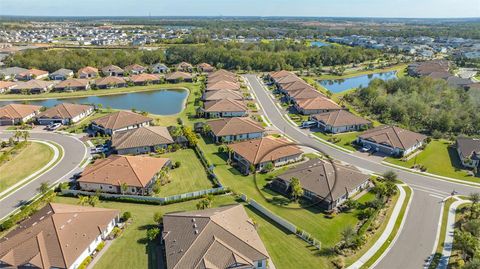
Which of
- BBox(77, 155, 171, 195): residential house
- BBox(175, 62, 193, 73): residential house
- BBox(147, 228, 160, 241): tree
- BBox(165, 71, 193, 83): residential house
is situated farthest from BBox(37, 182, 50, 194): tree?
BBox(175, 62, 193, 73): residential house

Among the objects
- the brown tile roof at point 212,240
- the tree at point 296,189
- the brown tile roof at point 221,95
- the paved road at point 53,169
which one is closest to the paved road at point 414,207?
the tree at point 296,189

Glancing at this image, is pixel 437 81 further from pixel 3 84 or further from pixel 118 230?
pixel 3 84

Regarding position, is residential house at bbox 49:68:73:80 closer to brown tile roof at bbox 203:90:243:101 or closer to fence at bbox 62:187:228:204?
brown tile roof at bbox 203:90:243:101

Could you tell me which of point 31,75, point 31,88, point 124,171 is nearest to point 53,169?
point 124,171

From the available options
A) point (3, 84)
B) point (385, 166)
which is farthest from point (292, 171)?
point (3, 84)

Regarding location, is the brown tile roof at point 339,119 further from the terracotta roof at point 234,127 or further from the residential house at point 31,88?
the residential house at point 31,88
